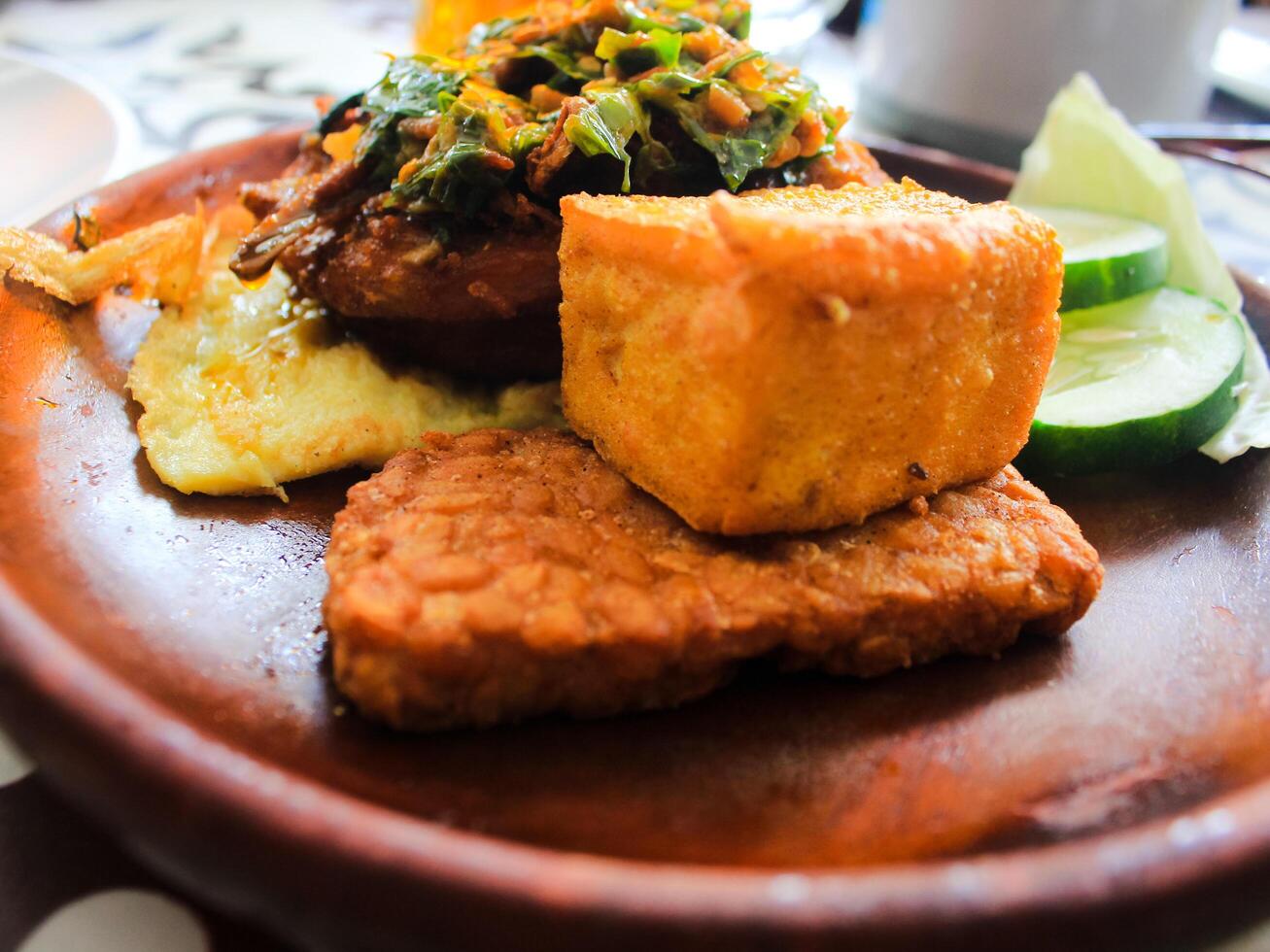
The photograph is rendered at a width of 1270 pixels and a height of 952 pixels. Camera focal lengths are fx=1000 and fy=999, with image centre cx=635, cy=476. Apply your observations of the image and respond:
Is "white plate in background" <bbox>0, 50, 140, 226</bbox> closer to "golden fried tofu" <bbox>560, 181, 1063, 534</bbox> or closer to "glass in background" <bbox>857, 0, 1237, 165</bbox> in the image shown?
"golden fried tofu" <bbox>560, 181, 1063, 534</bbox>

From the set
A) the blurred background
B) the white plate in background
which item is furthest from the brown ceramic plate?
the blurred background

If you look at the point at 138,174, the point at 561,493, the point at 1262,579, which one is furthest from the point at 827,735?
the point at 138,174

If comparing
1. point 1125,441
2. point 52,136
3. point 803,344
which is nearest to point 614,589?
point 803,344

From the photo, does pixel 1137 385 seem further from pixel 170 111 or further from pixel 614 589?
pixel 170 111

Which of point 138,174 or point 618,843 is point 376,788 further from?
point 138,174

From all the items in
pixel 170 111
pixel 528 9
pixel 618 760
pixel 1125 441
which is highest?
pixel 528 9
